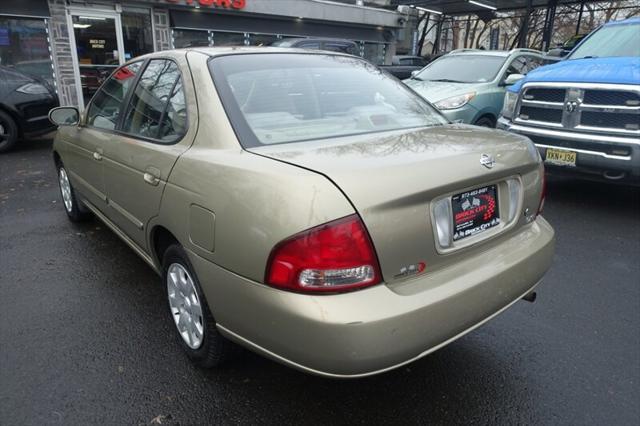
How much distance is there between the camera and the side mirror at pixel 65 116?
13.0 ft

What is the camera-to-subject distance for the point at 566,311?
3.15 m

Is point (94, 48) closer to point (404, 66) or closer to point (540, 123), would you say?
point (404, 66)

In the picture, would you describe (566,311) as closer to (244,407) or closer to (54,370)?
(244,407)

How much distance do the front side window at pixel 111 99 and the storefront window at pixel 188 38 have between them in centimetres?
1054

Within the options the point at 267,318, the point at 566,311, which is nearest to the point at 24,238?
the point at 267,318

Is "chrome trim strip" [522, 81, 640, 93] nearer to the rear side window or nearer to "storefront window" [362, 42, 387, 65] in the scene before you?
the rear side window

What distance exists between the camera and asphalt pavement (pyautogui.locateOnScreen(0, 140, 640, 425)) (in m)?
2.26

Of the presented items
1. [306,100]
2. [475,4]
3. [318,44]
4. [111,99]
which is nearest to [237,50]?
[306,100]

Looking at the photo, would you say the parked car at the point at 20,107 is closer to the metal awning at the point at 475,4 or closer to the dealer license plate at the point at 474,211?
the dealer license plate at the point at 474,211

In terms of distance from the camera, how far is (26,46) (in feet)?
36.6

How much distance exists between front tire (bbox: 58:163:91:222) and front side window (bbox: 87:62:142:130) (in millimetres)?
960

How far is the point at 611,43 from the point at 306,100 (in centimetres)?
547

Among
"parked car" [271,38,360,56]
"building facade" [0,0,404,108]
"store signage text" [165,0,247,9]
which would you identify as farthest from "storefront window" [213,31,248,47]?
"parked car" [271,38,360,56]

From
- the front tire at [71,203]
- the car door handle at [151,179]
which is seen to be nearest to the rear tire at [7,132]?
the front tire at [71,203]
